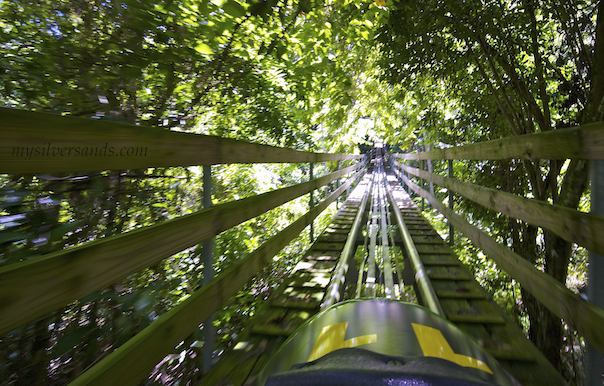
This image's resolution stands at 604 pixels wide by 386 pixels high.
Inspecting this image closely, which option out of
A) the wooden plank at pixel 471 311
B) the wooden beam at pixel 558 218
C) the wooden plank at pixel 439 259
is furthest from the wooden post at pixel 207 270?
the wooden plank at pixel 439 259

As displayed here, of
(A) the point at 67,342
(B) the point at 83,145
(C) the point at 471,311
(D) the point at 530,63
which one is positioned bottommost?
(C) the point at 471,311

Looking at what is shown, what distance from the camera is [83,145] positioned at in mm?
969

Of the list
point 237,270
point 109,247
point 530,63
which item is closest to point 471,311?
point 237,270

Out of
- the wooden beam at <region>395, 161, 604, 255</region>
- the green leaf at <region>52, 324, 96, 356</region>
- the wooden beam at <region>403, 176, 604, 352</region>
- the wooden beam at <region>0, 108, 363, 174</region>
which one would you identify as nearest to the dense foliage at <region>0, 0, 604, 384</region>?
the green leaf at <region>52, 324, 96, 356</region>

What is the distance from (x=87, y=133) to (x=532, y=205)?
78.9 inches

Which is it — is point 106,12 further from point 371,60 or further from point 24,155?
point 371,60

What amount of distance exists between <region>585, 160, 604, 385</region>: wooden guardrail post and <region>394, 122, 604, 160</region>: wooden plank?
71 millimetres

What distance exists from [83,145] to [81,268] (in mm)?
339

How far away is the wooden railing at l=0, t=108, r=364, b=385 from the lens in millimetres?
802

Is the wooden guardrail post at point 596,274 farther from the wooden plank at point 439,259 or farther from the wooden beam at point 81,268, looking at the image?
the wooden plank at point 439,259

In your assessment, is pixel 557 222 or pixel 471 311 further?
pixel 471 311

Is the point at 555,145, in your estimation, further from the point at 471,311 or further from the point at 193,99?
the point at 193,99

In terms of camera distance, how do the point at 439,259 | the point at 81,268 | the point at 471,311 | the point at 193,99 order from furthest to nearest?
the point at 439,259 → the point at 193,99 → the point at 471,311 → the point at 81,268

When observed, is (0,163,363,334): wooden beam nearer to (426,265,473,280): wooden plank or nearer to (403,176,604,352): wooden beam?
(403,176,604,352): wooden beam
